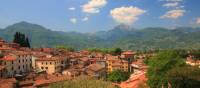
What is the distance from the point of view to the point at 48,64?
73.1 meters

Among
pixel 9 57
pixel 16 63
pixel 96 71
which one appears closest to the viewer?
pixel 9 57

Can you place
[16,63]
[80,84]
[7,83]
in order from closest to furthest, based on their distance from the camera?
[7,83]
[80,84]
[16,63]

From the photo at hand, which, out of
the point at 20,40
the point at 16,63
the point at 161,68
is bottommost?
the point at 16,63

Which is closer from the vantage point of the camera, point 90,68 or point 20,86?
point 20,86

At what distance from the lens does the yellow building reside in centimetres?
7312

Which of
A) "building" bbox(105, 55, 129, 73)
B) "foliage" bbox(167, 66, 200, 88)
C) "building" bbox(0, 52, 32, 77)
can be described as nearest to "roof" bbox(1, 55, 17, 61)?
"building" bbox(0, 52, 32, 77)

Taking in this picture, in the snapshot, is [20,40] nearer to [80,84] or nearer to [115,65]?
[115,65]

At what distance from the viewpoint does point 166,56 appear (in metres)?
47.5

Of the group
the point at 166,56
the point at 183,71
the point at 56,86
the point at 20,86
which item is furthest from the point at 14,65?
the point at 183,71

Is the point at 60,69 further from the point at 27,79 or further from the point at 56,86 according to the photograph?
the point at 56,86

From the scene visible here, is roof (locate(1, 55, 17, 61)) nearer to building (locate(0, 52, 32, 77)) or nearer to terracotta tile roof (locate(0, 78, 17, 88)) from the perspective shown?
building (locate(0, 52, 32, 77))

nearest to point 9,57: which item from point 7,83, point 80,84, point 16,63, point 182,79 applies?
point 16,63

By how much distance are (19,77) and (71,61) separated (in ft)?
75.3

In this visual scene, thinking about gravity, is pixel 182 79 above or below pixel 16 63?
below
